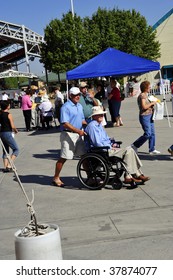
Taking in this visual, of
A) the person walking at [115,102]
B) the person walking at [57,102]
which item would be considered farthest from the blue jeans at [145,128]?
the person walking at [115,102]

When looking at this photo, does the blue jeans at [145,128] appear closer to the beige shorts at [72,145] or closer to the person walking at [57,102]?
the beige shorts at [72,145]

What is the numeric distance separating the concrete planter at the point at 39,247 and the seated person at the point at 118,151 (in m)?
3.49

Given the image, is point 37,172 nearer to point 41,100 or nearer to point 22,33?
point 41,100

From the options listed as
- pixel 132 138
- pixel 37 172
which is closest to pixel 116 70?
pixel 132 138

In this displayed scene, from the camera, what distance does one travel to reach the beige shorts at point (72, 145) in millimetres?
6859

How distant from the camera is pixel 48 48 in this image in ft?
138

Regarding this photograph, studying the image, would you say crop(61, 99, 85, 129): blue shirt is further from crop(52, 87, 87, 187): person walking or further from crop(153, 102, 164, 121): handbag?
crop(153, 102, 164, 121): handbag

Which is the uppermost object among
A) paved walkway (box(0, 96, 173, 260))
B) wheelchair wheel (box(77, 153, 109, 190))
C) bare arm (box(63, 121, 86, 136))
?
bare arm (box(63, 121, 86, 136))

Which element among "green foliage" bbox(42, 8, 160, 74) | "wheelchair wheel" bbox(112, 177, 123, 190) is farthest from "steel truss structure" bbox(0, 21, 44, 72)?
"wheelchair wheel" bbox(112, 177, 123, 190)

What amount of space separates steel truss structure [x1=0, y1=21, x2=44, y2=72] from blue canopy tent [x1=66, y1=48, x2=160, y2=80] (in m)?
37.8

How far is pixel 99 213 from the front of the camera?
569cm

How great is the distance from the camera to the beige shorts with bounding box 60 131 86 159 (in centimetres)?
686

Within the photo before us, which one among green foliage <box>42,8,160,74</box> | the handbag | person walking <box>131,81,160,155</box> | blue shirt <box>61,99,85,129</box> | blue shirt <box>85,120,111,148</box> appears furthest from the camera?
green foliage <box>42,8,160,74</box>

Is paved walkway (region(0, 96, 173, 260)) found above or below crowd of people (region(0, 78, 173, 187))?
below
